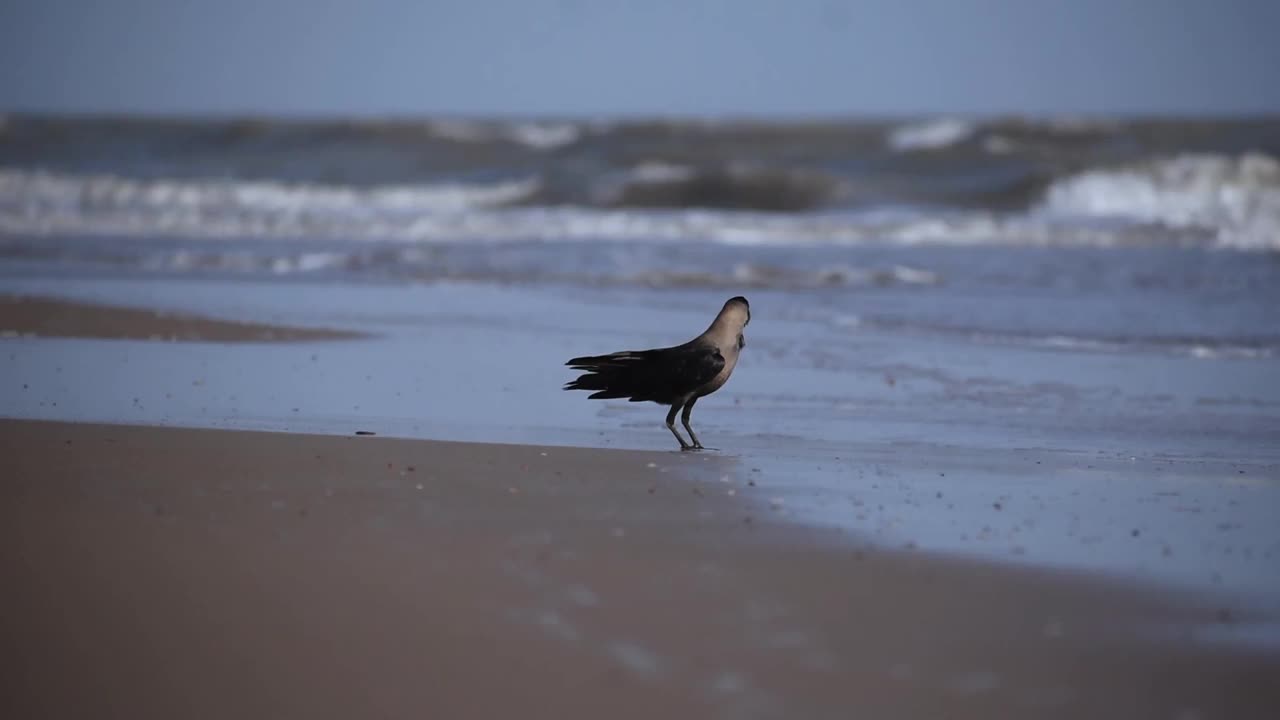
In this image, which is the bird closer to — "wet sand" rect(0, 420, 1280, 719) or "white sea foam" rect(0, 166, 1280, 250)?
"wet sand" rect(0, 420, 1280, 719)

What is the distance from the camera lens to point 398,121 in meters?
43.0

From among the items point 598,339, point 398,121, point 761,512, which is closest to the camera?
point 761,512

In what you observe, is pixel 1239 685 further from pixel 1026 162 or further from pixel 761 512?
pixel 1026 162

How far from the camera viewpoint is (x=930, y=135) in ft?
125

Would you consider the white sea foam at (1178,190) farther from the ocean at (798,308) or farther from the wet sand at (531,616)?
the wet sand at (531,616)

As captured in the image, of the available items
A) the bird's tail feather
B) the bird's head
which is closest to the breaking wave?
the bird's head

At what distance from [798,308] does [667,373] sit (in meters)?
6.18

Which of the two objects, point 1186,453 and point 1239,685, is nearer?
point 1239,685

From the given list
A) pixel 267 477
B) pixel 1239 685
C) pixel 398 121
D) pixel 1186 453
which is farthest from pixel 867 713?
pixel 398 121

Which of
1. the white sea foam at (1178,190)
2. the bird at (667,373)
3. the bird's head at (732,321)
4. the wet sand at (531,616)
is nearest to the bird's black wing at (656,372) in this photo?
the bird at (667,373)

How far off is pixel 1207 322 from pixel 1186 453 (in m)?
5.20

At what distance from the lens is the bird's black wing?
6699 millimetres

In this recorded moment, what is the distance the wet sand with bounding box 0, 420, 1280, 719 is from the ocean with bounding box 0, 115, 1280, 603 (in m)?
0.55

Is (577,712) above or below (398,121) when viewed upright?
below
